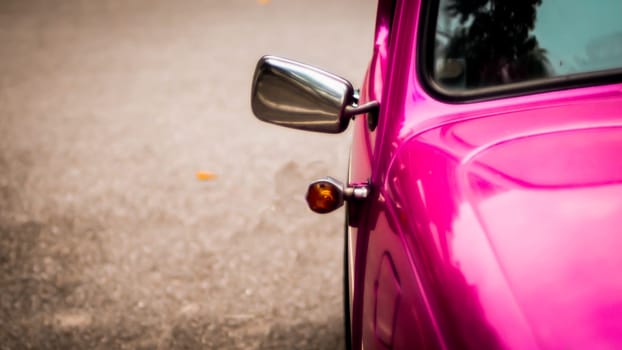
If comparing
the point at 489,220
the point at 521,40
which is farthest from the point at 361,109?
the point at 489,220

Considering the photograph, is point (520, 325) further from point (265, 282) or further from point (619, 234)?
point (265, 282)

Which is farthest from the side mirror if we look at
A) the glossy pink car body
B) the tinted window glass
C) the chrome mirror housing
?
the tinted window glass

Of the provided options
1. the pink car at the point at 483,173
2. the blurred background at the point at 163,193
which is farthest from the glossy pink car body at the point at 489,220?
the blurred background at the point at 163,193

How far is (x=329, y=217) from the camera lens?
359 cm

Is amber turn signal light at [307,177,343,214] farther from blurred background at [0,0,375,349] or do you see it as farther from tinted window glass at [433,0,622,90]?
blurred background at [0,0,375,349]

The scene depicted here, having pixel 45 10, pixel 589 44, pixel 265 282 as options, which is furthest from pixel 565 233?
pixel 45 10

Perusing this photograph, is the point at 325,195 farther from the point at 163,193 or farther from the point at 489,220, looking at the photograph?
the point at 163,193

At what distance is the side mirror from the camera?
1.56m

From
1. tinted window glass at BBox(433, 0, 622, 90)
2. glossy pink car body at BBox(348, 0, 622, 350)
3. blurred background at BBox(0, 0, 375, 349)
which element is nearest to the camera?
glossy pink car body at BBox(348, 0, 622, 350)

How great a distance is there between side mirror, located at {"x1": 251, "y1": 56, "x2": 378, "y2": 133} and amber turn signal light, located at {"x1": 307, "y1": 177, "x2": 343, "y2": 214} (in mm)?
136

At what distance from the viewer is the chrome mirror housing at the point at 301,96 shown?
5.13 ft

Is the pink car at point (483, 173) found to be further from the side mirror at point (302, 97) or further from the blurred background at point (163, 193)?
the blurred background at point (163, 193)

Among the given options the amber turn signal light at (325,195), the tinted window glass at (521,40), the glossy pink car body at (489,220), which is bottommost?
the amber turn signal light at (325,195)

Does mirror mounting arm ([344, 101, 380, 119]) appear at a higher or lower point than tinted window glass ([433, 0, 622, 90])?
lower
